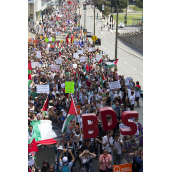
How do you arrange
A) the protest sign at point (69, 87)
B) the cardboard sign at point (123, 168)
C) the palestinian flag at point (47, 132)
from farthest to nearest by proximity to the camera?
the protest sign at point (69, 87)
the palestinian flag at point (47, 132)
the cardboard sign at point (123, 168)

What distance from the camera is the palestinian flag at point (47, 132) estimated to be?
998 cm

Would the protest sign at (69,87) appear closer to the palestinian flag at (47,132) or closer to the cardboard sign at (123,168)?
the palestinian flag at (47,132)

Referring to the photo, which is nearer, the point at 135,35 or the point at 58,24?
the point at 135,35

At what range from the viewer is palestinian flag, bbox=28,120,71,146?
9984 millimetres

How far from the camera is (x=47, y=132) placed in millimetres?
10273

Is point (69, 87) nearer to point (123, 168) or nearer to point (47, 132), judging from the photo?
point (47, 132)

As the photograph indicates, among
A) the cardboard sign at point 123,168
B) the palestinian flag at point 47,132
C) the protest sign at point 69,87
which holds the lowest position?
the cardboard sign at point 123,168

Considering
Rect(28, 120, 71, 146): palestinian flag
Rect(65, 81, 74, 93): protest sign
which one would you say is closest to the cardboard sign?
Rect(28, 120, 71, 146): palestinian flag

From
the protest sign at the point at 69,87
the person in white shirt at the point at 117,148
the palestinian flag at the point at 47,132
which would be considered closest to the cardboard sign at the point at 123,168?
the person in white shirt at the point at 117,148

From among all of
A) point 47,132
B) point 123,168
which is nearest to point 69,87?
point 47,132
